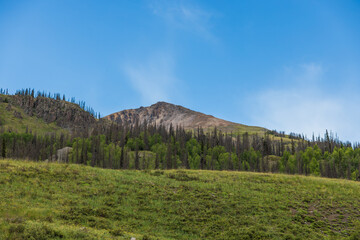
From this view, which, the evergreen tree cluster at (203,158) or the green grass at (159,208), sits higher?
the evergreen tree cluster at (203,158)

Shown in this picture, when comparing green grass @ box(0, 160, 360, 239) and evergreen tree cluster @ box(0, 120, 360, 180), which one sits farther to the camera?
evergreen tree cluster @ box(0, 120, 360, 180)

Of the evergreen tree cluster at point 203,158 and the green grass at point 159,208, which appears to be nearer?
the green grass at point 159,208

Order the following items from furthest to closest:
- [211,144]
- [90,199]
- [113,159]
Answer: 1. [211,144]
2. [113,159]
3. [90,199]

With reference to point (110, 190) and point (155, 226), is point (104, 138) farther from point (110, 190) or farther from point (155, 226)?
point (155, 226)

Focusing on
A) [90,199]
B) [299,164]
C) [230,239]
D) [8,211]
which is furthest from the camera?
[299,164]

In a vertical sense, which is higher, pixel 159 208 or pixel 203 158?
pixel 203 158

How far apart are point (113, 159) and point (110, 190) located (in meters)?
88.4

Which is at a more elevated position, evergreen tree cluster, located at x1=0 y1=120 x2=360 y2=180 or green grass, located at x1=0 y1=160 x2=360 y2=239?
evergreen tree cluster, located at x1=0 y1=120 x2=360 y2=180

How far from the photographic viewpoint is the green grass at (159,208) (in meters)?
22.6

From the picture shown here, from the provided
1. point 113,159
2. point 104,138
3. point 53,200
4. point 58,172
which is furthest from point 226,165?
point 53,200

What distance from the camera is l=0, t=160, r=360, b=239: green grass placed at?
2259 centimetres

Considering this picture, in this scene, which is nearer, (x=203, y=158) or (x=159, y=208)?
(x=159, y=208)

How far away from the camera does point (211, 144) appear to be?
158250 millimetres

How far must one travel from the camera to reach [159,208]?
31.4m
